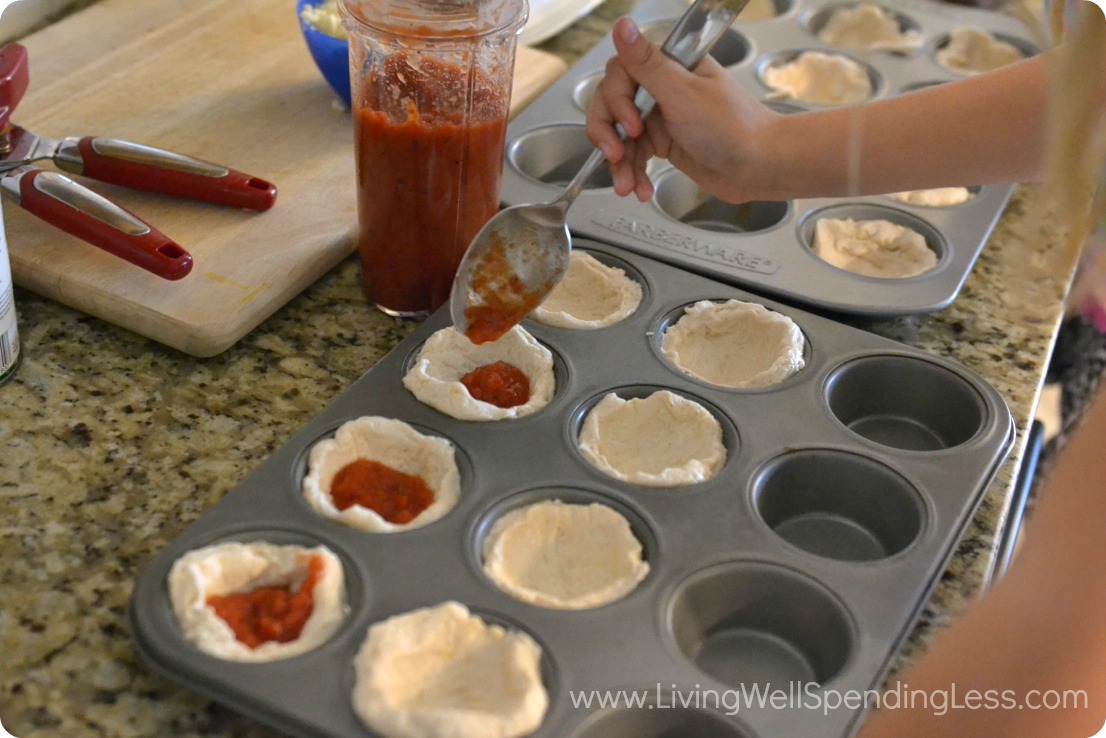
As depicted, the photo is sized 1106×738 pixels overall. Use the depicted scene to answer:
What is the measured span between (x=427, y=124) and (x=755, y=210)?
31.8 inches

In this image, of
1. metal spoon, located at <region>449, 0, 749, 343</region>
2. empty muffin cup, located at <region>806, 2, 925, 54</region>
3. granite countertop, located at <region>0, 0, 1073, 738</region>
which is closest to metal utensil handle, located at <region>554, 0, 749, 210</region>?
metal spoon, located at <region>449, 0, 749, 343</region>

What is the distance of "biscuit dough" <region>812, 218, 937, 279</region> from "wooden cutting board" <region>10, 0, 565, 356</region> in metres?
0.69

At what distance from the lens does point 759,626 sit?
4.33ft

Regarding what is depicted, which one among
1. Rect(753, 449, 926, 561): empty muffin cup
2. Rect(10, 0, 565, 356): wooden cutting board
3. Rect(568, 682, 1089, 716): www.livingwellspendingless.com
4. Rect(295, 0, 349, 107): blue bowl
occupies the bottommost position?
Rect(753, 449, 926, 561): empty muffin cup

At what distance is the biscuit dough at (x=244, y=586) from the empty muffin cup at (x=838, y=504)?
1.83 ft

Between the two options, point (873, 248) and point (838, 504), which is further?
point (873, 248)

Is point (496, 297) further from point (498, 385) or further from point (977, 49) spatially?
point (977, 49)

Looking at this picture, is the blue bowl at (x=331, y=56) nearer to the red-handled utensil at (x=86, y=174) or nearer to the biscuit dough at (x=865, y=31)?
the red-handled utensil at (x=86, y=174)

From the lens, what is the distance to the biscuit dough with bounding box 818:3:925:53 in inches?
97.0

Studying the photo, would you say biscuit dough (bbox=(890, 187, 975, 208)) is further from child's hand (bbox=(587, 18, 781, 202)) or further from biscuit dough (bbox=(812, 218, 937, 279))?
child's hand (bbox=(587, 18, 781, 202))

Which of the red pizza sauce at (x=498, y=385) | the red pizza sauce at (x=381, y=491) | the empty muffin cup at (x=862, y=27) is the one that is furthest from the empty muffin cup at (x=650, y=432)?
the empty muffin cup at (x=862, y=27)

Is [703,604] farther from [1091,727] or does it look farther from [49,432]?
[49,432]

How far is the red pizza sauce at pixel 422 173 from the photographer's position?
1.48 metres

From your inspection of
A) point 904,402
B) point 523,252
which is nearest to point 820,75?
point 904,402
